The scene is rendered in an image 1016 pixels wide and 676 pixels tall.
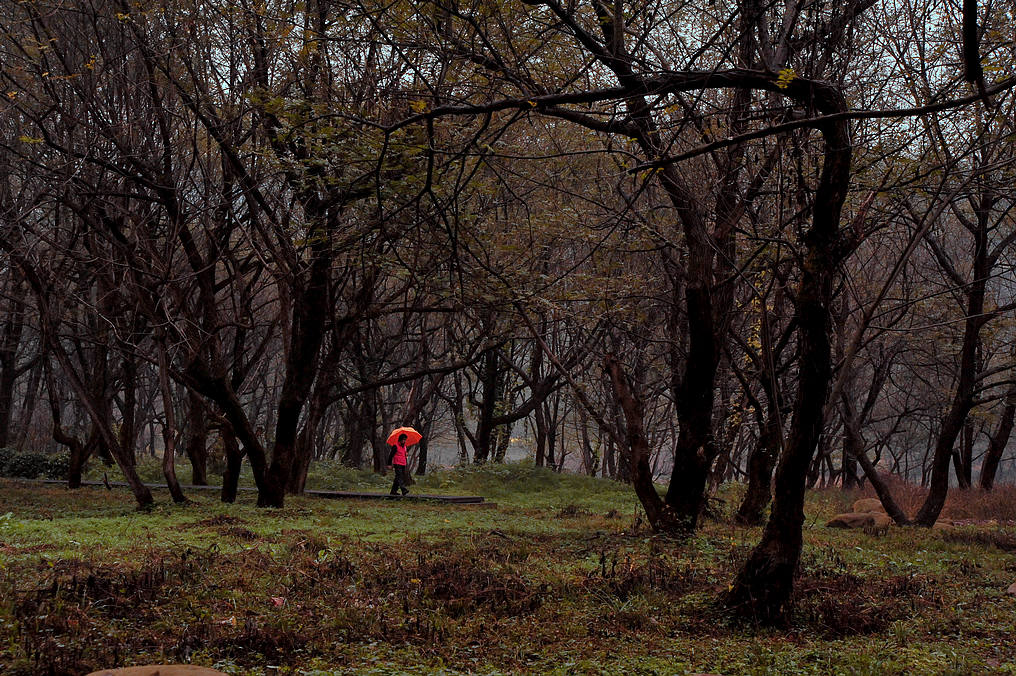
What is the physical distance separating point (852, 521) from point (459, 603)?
442 inches

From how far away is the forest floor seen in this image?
5363 mm

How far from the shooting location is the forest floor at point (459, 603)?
536cm

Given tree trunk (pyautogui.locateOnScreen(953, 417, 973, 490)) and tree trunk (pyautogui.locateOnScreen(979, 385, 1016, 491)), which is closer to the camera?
tree trunk (pyautogui.locateOnScreen(979, 385, 1016, 491))

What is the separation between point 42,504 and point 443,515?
706 centimetres

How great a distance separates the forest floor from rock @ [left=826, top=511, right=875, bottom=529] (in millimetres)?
3471

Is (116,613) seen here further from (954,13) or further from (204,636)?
(954,13)

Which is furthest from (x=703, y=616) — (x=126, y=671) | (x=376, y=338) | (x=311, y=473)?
(x=376, y=338)

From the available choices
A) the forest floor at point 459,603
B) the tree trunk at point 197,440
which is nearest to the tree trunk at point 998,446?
the forest floor at point 459,603

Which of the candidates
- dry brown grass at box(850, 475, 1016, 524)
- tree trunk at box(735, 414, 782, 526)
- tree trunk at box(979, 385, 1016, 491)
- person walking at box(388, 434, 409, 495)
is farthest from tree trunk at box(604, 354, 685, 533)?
tree trunk at box(979, 385, 1016, 491)

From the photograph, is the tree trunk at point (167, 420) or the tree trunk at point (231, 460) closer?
the tree trunk at point (167, 420)

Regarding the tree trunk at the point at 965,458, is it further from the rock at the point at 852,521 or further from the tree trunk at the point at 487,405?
the tree trunk at the point at 487,405

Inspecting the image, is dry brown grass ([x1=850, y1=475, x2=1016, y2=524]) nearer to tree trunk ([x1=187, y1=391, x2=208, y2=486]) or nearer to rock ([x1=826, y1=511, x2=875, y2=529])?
rock ([x1=826, y1=511, x2=875, y2=529])

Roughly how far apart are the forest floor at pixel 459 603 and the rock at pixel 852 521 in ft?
11.4

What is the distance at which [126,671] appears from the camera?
4246mm
